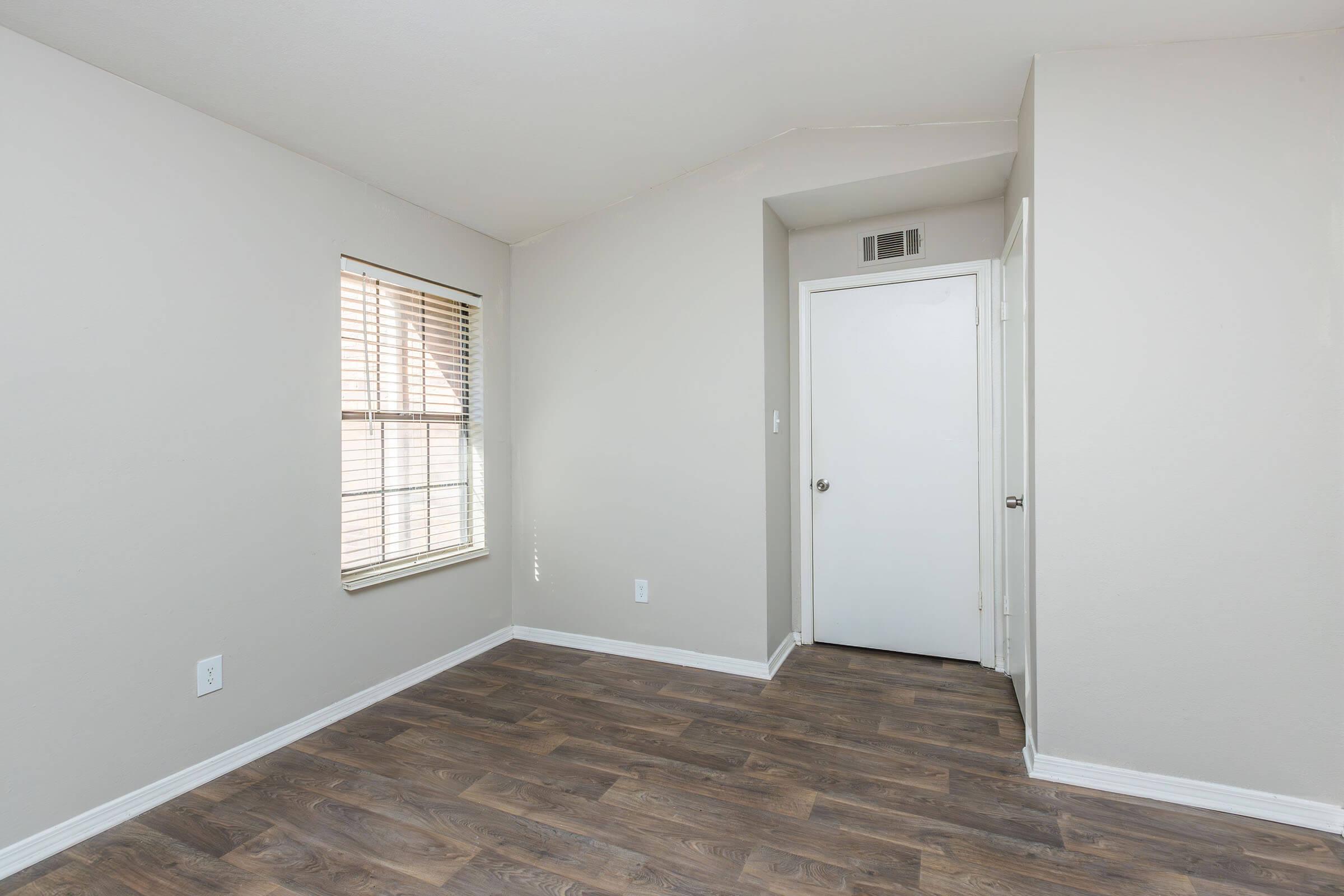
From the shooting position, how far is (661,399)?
11.4 feet

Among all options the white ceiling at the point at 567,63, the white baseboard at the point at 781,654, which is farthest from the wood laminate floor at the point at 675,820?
the white ceiling at the point at 567,63

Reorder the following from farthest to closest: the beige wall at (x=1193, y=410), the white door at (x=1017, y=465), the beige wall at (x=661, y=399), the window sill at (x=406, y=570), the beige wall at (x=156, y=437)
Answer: the beige wall at (x=661, y=399)
the window sill at (x=406, y=570)
the white door at (x=1017, y=465)
the beige wall at (x=1193, y=410)
the beige wall at (x=156, y=437)

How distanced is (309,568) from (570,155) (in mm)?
2108

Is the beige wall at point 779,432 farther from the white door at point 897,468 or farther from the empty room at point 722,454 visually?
the white door at point 897,468

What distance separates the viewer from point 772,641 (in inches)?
132

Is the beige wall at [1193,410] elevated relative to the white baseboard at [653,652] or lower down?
elevated

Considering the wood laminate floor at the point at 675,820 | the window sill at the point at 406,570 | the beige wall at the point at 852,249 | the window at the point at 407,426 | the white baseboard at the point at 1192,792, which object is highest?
the beige wall at the point at 852,249

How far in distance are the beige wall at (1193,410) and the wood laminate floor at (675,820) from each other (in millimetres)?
329

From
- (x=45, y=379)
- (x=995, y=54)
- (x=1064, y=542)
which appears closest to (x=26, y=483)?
(x=45, y=379)

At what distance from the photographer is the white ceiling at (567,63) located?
1.94 meters

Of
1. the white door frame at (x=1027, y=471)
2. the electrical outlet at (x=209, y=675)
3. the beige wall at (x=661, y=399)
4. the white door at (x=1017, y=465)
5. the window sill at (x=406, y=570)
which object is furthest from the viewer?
the beige wall at (x=661, y=399)

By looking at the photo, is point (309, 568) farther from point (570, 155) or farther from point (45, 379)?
point (570, 155)

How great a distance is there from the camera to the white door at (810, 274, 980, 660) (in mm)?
3383

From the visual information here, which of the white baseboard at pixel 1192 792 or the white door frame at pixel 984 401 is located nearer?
the white baseboard at pixel 1192 792
